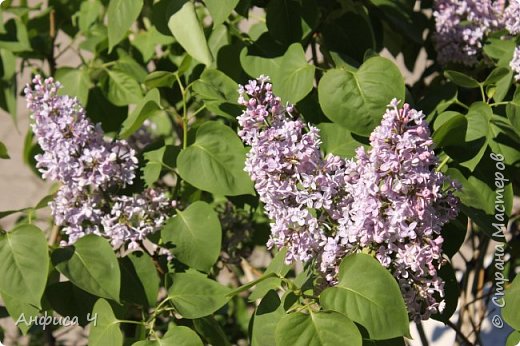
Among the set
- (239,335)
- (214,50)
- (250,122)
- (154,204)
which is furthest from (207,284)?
(239,335)

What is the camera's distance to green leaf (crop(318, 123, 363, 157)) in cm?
145

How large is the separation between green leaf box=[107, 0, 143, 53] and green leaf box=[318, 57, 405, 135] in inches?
14.4

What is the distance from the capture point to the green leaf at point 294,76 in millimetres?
1511

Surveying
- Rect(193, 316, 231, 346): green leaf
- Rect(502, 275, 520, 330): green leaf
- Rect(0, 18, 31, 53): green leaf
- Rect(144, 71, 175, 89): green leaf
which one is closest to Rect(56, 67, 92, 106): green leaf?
Rect(0, 18, 31, 53): green leaf

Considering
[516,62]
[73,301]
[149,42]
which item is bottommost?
[73,301]

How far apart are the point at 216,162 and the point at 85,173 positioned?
22cm

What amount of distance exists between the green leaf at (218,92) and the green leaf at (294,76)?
8 centimetres

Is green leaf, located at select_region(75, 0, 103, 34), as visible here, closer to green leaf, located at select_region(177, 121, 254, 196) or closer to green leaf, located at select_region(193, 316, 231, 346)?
green leaf, located at select_region(177, 121, 254, 196)

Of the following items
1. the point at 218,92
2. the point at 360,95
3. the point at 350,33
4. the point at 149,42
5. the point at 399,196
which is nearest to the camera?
the point at 399,196

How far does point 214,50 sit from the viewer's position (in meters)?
1.79

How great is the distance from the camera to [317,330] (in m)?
1.21

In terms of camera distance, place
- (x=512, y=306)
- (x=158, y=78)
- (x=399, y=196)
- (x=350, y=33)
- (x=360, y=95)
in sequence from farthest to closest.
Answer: (x=350, y=33)
(x=158, y=78)
(x=360, y=95)
(x=512, y=306)
(x=399, y=196)

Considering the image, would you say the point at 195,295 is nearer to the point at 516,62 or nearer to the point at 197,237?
the point at 197,237

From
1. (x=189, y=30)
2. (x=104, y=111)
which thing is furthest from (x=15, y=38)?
(x=189, y=30)
